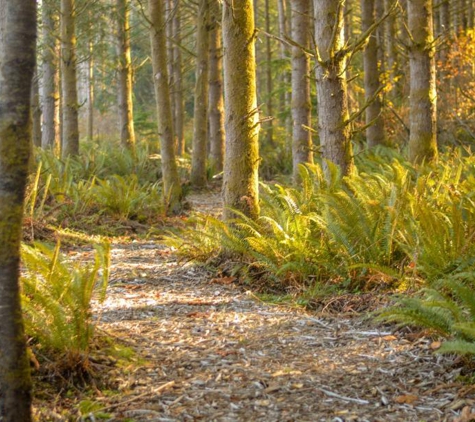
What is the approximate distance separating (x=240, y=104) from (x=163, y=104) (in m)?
4.15

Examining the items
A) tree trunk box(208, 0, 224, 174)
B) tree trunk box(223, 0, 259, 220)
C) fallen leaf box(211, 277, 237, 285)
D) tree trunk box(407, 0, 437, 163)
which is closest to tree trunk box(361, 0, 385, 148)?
tree trunk box(407, 0, 437, 163)

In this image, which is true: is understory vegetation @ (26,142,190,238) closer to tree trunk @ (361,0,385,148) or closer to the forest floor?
the forest floor

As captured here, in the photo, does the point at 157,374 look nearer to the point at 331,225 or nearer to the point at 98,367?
the point at 98,367

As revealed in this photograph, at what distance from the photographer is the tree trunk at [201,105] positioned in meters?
13.3

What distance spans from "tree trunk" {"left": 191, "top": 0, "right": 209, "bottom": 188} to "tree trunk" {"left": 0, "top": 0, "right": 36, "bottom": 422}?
1058cm

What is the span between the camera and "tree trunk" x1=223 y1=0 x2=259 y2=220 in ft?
20.7

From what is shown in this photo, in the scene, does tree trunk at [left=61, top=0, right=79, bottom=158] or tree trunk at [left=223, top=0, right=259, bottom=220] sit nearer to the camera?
tree trunk at [left=223, top=0, right=259, bottom=220]

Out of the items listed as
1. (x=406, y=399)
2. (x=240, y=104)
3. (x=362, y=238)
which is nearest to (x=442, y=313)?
(x=406, y=399)

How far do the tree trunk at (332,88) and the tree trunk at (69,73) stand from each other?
22.2ft

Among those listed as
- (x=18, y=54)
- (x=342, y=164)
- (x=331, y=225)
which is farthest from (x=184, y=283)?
(x=18, y=54)

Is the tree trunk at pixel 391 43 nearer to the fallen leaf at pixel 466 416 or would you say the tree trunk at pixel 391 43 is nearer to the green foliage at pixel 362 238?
the green foliage at pixel 362 238

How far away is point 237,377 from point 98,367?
2.61 feet

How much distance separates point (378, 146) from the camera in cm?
1350

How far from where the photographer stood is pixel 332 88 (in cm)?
682
